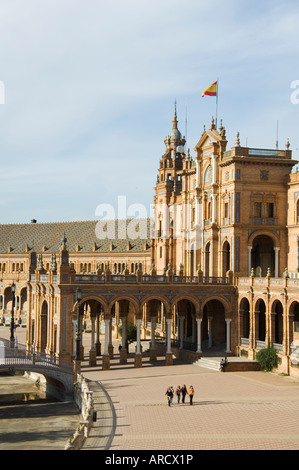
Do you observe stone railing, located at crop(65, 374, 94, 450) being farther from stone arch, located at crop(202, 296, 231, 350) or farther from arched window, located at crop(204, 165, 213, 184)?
arched window, located at crop(204, 165, 213, 184)

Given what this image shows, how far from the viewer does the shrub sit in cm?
5897

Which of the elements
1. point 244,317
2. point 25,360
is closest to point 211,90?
point 244,317

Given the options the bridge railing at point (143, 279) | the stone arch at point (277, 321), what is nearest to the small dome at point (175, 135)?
the bridge railing at point (143, 279)

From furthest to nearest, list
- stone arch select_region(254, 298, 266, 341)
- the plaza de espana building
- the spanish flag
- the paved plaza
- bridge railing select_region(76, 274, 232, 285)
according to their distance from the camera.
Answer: the spanish flag
stone arch select_region(254, 298, 266, 341)
bridge railing select_region(76, 274, 232, 285)
the plaza de espana building
the paved plaza

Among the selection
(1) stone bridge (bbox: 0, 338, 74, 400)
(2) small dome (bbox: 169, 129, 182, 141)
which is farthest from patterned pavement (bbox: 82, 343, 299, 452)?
(2) small dome (bbox: 169, 129, 182, 141)

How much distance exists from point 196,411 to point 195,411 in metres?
0.07

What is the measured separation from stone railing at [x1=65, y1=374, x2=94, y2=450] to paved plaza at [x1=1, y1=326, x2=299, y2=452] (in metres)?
Answer: 0.50

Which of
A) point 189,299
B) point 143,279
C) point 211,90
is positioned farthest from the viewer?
point 211,90

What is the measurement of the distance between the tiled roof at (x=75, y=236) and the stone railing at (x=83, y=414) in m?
57.0

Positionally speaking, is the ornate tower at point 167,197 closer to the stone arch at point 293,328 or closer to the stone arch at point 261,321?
the stone arch at point 261,321

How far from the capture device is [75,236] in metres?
119

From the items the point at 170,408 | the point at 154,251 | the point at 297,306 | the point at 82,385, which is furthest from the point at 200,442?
the point at 154,251

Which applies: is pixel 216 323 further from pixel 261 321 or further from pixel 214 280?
pixel 261 321

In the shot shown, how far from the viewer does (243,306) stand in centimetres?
6675
